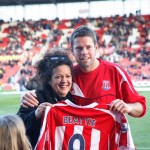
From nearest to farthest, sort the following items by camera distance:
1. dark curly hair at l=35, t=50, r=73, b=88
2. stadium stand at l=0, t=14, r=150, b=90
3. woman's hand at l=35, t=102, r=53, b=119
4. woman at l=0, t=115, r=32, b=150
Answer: woman at l=0, t=115, r=32, b=150 < woman's hand at l=35, t=102, r=53, b=119 < dark curly hair at l=35, t=50, r=73, b=88 < stadium stand at l=0, t=14, r=150, b=90

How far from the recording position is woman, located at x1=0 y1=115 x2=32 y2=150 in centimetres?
196

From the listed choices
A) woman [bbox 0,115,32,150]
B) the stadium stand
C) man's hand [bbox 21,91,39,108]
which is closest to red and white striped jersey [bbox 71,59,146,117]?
man's hand [bbox 21,91,39,108]

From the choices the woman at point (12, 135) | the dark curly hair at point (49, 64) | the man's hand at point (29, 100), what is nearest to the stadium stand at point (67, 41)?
the dark curly hair at point (49, 64)

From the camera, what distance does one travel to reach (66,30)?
98.9ft

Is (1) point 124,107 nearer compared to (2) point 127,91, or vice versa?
(1) point 124,107

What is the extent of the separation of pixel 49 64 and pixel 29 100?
1.01 feet

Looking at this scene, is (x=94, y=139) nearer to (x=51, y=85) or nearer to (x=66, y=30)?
(x=51, y=85)

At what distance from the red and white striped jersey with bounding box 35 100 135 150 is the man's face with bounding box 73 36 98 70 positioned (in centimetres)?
32

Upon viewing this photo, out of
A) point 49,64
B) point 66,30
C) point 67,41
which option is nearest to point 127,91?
point 49,64

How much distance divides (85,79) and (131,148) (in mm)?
615

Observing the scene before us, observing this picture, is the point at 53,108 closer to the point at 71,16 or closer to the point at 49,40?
the point at 49,40

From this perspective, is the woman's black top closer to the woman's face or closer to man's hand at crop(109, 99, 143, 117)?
the woman's face

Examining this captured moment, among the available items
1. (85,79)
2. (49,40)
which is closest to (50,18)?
(49,40)

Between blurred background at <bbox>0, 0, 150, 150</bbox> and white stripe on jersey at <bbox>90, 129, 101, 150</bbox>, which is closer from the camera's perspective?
white stripe on jersey at <bbox>90, 129, 101, 150</bbox>
